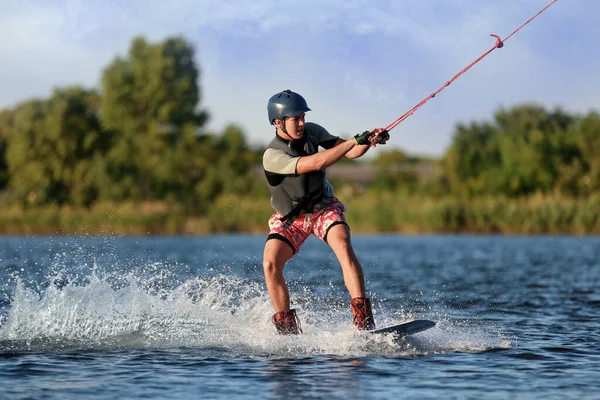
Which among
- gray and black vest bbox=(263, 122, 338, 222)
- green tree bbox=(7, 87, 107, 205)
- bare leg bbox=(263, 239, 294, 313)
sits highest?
green tree bbox=(7, 87, 107, 205)

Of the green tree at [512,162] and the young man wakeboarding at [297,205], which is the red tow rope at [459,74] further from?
the green tree at [512,162]

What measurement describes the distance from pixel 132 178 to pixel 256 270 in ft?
132

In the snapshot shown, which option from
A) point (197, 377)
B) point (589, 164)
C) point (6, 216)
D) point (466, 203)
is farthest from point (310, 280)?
point (589, 164)

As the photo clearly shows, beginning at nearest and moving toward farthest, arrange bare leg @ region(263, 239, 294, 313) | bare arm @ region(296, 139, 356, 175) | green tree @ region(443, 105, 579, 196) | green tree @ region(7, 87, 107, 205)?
bare arm @ region(296, 139, 356, 175) < bare leg @ region(263, 239, 294, 313) < green tree @ region(443, 105, 579, 196) < green tree @ region(7, 87, 107, 205)

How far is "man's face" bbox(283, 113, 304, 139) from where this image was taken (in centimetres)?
847

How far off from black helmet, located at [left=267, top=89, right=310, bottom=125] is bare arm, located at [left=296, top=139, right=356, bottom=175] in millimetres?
459

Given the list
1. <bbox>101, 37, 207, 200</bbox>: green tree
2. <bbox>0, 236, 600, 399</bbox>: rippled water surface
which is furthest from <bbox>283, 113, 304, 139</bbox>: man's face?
<bbox>101, 37, 207, 200</bbox>: green tree

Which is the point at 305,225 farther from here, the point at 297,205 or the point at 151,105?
the point at 151,105

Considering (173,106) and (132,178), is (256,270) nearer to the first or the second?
(132,178)

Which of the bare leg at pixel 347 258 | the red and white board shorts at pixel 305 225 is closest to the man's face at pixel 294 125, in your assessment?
the red and white board shorts at pixel 305 225

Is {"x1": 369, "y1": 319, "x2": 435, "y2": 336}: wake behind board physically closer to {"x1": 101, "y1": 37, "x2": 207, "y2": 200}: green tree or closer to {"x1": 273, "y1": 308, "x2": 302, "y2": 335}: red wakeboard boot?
{"x1": 273, "y1": 308, "x2": 302, "y2": 335}: red wakeboard boot

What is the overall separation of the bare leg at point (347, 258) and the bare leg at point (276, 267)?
0.43 metres

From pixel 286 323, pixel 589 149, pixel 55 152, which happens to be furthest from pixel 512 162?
pixel 286 323

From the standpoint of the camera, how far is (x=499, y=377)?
7.33 m
